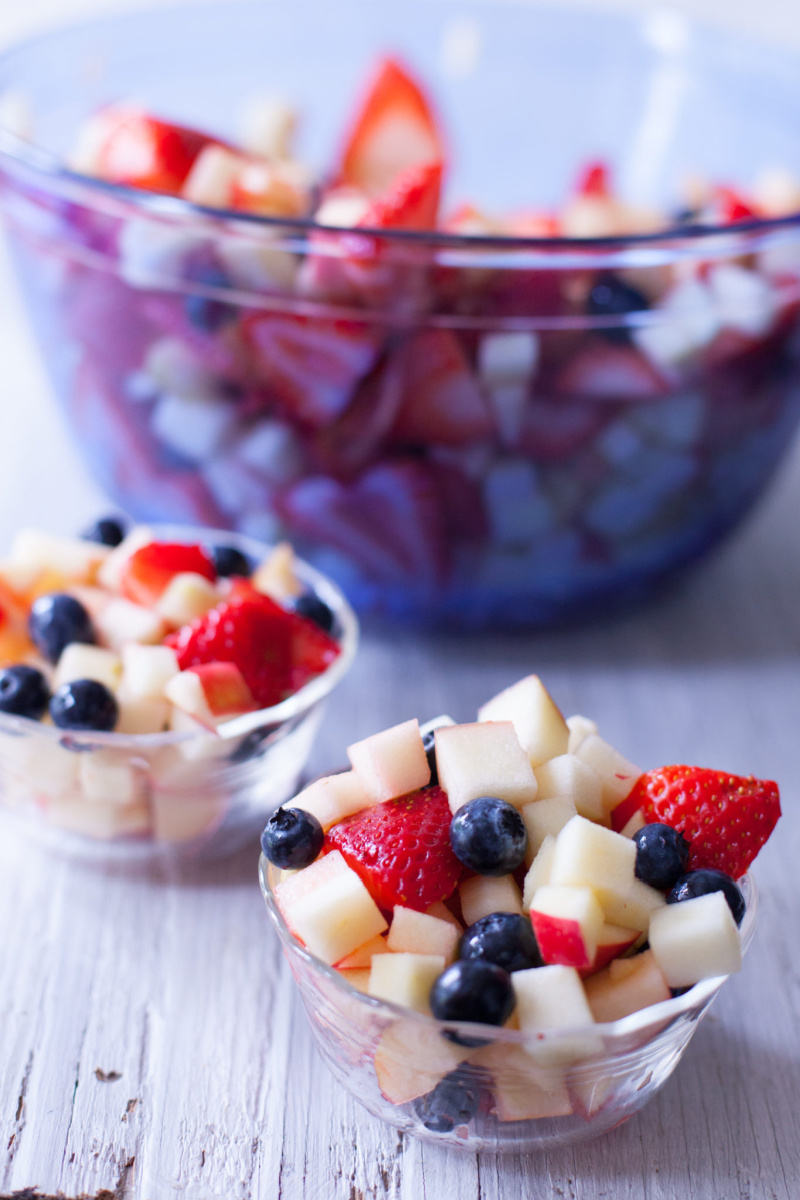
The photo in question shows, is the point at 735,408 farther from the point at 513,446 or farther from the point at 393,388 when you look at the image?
the point at 393,388

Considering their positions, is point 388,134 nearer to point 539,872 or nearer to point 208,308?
point 208,308

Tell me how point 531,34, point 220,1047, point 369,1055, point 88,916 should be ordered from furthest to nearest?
point 531,34 → point 88,916 → point 220,1047 → point 369,1055

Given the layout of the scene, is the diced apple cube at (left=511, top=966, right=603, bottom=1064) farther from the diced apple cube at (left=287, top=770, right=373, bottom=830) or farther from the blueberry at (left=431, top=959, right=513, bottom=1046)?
the diced apple cube at (left=287, top=770, right=373, bottom=830)

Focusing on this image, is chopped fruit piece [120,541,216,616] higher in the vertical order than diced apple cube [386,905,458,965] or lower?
lower

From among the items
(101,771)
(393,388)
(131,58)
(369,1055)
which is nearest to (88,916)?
(101,771)

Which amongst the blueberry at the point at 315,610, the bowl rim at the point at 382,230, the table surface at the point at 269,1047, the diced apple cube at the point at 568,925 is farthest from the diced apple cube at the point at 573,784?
the bowl rim at the point at 382,230

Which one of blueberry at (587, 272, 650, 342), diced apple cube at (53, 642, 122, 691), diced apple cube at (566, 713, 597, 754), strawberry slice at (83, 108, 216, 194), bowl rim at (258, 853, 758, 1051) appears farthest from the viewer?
strawberry slice at (83, 108, 216, 194)

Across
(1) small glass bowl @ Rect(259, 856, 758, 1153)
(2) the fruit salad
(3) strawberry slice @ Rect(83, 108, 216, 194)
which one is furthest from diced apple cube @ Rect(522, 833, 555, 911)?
(3) strawberry slice @ Rect(83, 108, 216, 194)
